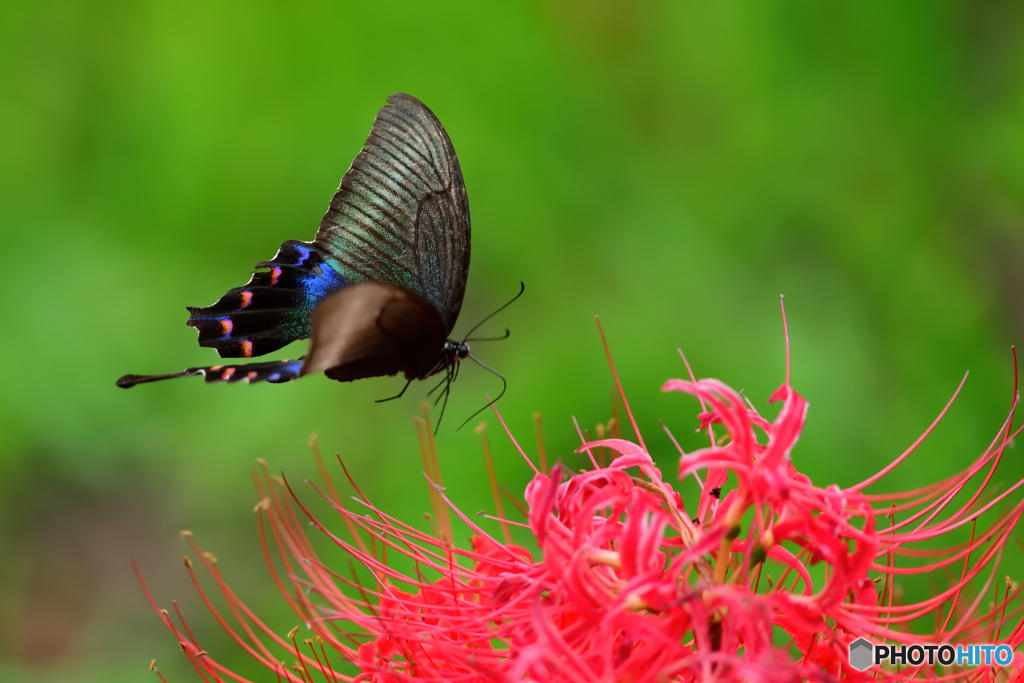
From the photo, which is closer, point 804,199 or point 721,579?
point 721,579

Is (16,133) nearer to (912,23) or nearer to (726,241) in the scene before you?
(726,241)

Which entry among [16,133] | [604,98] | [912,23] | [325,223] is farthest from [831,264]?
[16,133]

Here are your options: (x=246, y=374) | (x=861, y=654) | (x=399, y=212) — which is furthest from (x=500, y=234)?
(x=861, y=654)

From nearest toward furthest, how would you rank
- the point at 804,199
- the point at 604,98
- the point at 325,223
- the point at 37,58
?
the point at 325,223
the point at 804,199
the point at 604,98
the point at 37,58

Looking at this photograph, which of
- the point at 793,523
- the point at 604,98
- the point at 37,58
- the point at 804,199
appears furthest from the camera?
the point at 37,58

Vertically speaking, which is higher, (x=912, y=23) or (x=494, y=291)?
(x=912, y=23)

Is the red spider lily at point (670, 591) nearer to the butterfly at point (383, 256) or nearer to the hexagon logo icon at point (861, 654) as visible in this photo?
the hexagon logo icon at point (861, 654)

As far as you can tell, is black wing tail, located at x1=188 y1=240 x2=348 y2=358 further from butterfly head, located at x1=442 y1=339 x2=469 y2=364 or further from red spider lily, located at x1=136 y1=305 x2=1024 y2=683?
red spider lily, located at x1=136 y1=305 x2=1024 y2=683

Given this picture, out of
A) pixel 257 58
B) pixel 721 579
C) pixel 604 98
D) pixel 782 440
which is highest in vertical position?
pixel 257 58

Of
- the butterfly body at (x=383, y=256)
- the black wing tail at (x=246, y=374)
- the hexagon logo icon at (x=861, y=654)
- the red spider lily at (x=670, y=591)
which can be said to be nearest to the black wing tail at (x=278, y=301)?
the butterfly body at (x=383, y=256)
